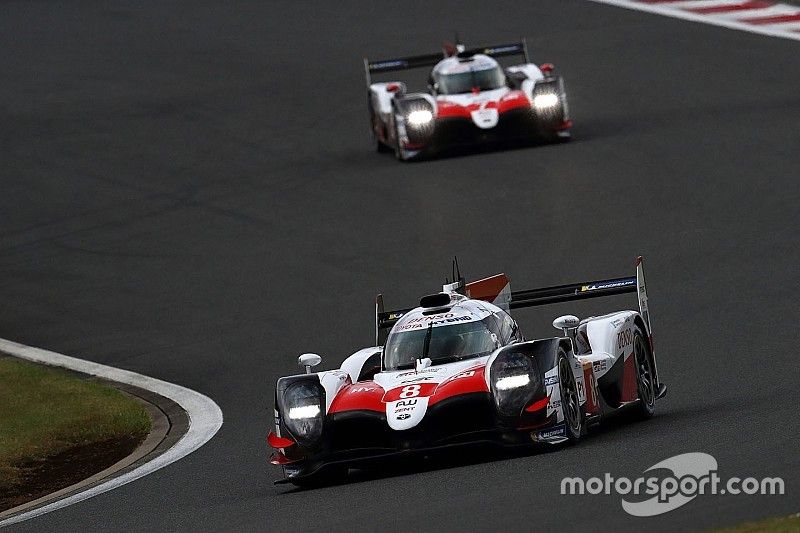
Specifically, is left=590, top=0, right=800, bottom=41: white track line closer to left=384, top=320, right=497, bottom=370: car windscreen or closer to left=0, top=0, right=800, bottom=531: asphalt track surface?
left=0, top=0, right=800, bottom=531: asphalt track surface

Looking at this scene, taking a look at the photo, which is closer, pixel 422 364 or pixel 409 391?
pixel 409 391

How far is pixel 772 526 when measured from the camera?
878 centimetres

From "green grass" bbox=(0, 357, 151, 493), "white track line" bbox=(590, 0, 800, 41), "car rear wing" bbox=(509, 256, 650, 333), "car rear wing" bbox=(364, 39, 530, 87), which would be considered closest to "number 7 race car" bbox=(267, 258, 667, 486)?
"car rear wing" bbox=(509, 256, 650, 333)

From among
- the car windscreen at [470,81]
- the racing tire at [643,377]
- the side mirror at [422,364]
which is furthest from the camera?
the car windscreen at [470,81]

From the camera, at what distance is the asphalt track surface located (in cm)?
1187

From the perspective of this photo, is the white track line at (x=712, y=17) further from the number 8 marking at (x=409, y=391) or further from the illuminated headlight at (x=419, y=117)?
the number 8 marking at (x=409, y=391)

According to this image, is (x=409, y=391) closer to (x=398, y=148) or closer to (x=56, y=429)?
(x=56, y=429)

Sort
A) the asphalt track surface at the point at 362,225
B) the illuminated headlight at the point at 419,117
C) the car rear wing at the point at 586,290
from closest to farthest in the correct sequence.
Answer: the asphalt track surface at the point at 362,225 < the car rear wing at the point at 586,290 < the illuminated headlight at the point at 419,117

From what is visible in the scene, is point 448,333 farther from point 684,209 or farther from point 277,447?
point 684,209

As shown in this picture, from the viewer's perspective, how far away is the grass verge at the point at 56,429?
14.5 metres

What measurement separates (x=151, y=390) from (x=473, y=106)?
1076 cm

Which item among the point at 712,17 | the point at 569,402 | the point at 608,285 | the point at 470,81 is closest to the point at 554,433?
the point at 569,402

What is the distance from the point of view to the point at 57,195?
91.0ft

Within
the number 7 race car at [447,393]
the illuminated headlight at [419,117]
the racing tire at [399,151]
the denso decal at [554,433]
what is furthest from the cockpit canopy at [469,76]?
the denso decal at [554,433]
